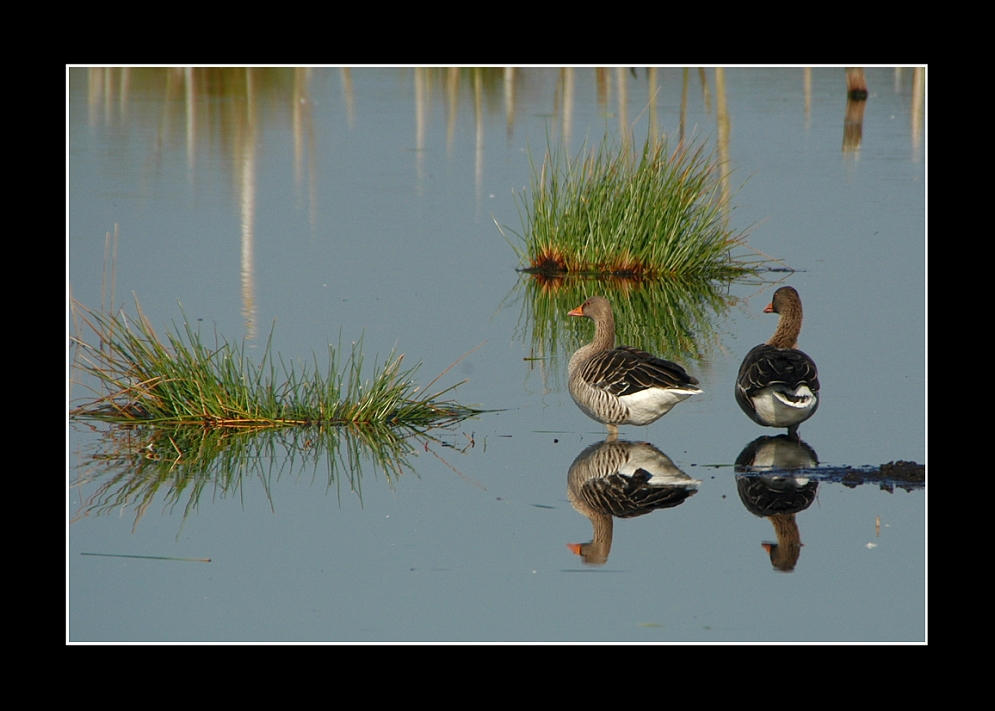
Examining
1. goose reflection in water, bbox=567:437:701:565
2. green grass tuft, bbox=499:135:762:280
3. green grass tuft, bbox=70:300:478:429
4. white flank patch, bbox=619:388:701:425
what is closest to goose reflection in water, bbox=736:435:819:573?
goose reflection in water, bbox=567:437:701:565

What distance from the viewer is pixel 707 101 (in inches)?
1217

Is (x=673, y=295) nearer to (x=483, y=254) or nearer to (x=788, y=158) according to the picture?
(x=483, y=254)

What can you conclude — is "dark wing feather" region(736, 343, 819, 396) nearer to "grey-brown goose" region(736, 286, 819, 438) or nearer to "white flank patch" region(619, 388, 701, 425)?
"grey-brown goose" region(736, 286, 819, 438)

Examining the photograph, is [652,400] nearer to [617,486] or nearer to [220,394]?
[617,486]

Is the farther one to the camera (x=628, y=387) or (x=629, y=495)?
(x=628, y=387)

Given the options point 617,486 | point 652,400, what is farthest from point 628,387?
point 617,486

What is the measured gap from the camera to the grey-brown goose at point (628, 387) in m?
9.27

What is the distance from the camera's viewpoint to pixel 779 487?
8.44 meters

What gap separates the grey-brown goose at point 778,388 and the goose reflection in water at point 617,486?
918mm

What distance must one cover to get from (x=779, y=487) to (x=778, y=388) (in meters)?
1.17

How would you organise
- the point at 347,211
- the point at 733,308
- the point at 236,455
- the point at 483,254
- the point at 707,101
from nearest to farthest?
the point at 236,455 → the point at 733,308 → the point at 483,254 → the point at 347,211 → the point at 707,101

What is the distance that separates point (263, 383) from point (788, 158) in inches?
638

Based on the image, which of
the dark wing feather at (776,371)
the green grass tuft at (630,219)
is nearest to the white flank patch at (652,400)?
the dark wing feather at (776,371)

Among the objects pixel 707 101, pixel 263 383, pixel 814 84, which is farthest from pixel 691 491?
pixel 814 84
